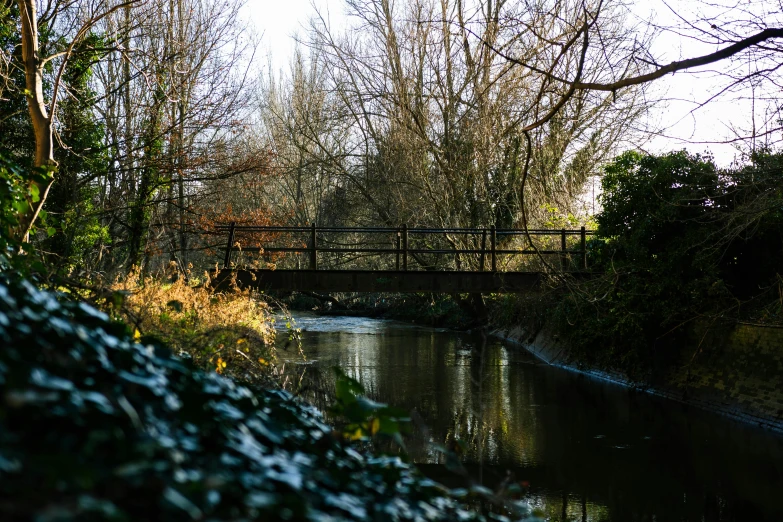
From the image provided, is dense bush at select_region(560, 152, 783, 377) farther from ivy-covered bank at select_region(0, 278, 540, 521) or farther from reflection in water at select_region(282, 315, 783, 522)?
ivy-covered bank at select_region(0, 278, 540, 521)

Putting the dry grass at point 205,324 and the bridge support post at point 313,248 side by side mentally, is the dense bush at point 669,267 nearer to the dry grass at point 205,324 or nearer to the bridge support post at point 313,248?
the bridge support post at point 313,248

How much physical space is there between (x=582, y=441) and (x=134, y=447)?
9.59 m

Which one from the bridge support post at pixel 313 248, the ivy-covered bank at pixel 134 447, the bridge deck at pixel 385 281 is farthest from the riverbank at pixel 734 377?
the ivy-covered bank at pixel 134 447

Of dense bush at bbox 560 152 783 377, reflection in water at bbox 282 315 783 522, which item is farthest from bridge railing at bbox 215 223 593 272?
reflection in water at bbox 282 315 783 522

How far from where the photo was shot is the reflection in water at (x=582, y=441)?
25.8 ft

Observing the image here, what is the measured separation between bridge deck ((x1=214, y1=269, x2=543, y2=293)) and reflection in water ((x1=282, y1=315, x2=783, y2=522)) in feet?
5.72

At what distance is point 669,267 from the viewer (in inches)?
544

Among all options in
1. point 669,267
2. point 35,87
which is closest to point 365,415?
point 35,87

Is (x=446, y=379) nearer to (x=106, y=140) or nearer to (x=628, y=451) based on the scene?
(x=628, y=451)

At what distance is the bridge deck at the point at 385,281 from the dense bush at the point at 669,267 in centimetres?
204

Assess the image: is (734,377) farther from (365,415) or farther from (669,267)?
(365,415)

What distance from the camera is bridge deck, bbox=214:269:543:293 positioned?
54.0 feet

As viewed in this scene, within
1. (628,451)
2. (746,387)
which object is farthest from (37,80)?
(746,387)

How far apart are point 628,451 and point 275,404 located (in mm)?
7910
